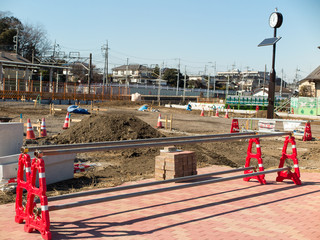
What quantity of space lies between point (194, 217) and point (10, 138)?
5533mm

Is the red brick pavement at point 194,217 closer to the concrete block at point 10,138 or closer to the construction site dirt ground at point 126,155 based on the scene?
the construction site dirt ground at point 126,155

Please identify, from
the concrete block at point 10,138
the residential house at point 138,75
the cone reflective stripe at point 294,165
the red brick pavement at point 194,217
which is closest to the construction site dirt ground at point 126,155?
the concrete block at point 10,138

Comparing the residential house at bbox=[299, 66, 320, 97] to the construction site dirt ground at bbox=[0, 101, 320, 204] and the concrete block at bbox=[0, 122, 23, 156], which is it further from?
the concrete block at bbox=[0, 122, 23, 156]

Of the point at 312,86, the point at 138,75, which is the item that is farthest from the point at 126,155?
the point at 138,75

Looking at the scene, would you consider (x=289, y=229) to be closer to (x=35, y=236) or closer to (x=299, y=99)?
(x=35, y=236)

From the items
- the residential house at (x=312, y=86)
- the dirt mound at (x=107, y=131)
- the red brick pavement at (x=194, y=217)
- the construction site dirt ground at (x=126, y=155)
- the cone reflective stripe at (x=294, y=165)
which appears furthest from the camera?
the residential house at (x=312, y=86)

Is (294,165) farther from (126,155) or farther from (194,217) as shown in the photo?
(126,155)

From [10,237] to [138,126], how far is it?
10.8 meters

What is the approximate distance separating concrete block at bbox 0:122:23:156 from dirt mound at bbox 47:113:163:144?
15.5 ft

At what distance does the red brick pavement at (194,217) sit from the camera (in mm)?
5301

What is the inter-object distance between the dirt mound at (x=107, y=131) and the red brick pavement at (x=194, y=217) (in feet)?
22.7

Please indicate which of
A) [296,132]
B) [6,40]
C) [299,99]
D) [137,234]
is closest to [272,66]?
[296,132]

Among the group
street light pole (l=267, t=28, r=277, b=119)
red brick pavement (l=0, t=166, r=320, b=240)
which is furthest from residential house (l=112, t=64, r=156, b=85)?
red brick pavement (l=0, t=166, r=320, b=240)

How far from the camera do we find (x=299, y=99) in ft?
159
